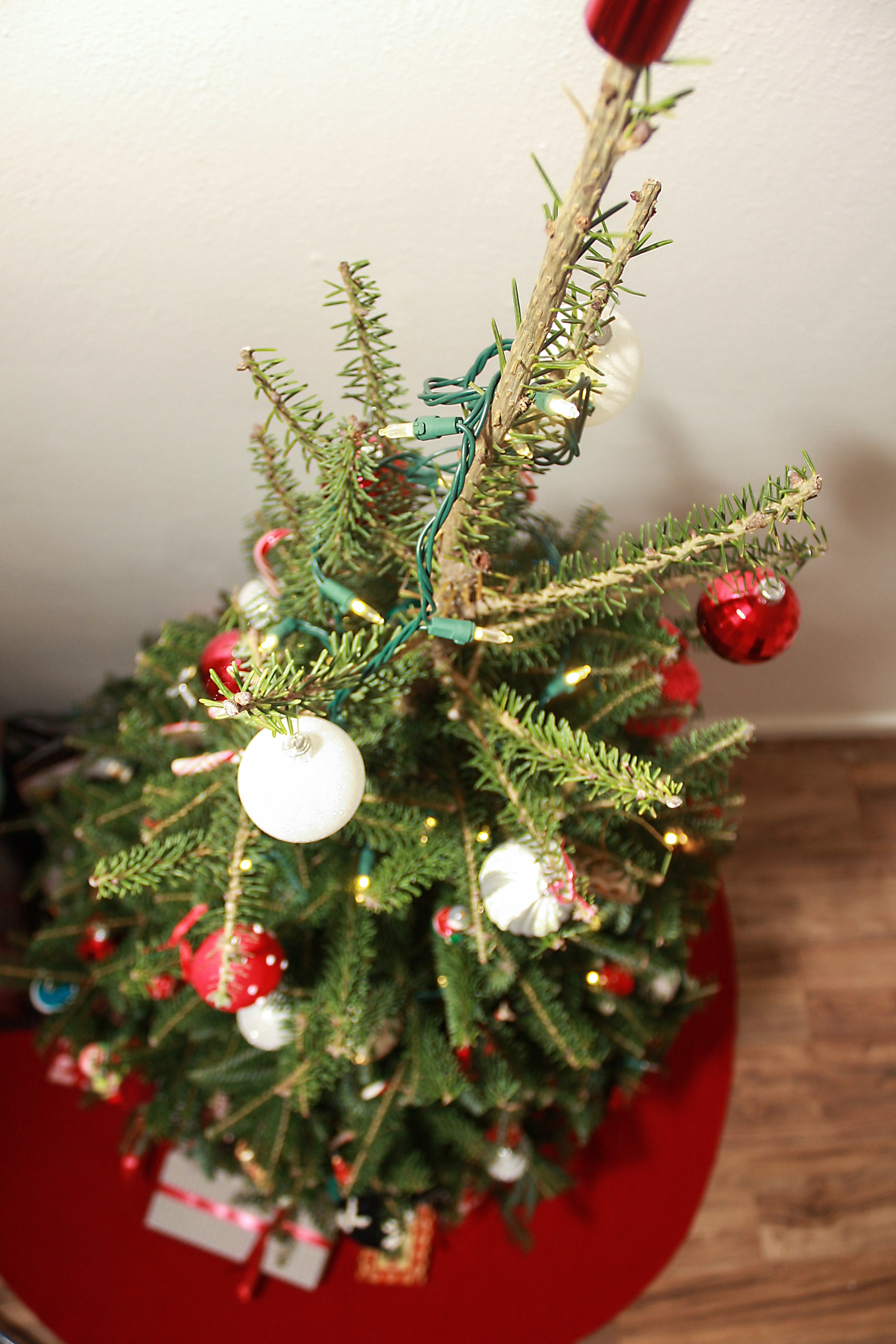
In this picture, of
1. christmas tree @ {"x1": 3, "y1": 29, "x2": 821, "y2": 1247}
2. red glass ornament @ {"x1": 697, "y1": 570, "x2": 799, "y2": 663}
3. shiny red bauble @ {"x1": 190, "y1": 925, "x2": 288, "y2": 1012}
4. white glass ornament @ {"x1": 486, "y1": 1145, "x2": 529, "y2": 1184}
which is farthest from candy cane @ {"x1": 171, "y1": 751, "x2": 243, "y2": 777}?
white glass ornament @ {"x1": 486, "y1": 1145, "x2": 529, "y2": 1184}

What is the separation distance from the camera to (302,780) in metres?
0.42

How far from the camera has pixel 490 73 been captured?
1.82ft

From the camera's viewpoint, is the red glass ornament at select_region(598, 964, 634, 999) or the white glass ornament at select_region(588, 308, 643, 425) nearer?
the white glass ornament at select_region(588, 308, 643, 425)

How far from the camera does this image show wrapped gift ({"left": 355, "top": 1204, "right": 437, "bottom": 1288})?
1.13m

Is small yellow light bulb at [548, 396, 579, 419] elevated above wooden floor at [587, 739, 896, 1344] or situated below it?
above

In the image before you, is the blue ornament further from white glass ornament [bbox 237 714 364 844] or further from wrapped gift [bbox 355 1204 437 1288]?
white glass ornament [bbox 237 714 364 844]

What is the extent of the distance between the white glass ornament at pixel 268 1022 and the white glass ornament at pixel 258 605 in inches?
12.5

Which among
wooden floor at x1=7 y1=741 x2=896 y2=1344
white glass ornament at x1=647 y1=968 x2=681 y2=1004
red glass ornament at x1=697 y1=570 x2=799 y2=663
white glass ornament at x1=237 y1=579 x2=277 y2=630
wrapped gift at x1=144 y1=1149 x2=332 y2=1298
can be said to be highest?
white glass ornament at x1=237 y1=579 x2=277 y2=630

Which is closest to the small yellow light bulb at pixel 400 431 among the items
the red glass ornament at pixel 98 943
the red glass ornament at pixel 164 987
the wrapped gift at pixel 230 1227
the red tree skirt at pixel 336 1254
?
the red glass ornament at pixel 164 987

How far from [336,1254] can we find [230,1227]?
153mm

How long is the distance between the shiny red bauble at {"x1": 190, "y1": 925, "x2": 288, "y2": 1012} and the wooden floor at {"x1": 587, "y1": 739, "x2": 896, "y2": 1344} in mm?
Result: 959

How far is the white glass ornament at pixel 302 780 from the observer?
424mm

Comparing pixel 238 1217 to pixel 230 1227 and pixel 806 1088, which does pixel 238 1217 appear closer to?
pixel 230 1227

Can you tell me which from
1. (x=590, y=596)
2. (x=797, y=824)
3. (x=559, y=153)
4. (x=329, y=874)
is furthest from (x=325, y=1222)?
(x=559, y=153)
